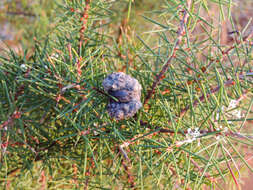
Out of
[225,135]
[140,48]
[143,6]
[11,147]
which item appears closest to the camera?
[225,135]

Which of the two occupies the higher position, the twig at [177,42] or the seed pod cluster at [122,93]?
the twig at [177,42]

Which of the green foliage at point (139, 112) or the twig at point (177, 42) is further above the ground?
the twig at point (177, 42)

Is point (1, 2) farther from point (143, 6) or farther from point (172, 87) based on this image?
point (172, 87)

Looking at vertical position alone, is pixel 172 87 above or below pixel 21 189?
above

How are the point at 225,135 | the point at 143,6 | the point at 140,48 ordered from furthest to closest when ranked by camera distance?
the point at 143,6
the point at 140,48
the point at 225,135

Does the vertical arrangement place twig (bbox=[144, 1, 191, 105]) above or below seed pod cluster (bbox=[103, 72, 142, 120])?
above

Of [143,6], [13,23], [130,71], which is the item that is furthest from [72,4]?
[13,23]

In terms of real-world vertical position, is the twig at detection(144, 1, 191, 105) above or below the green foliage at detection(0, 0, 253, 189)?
above

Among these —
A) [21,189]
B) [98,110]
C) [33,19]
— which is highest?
[98,110]
